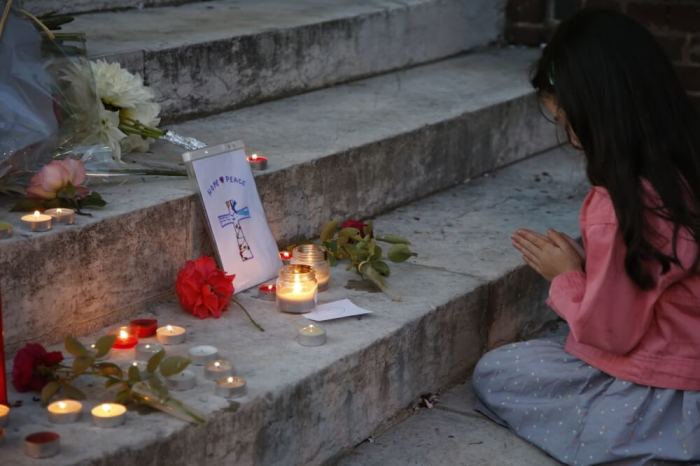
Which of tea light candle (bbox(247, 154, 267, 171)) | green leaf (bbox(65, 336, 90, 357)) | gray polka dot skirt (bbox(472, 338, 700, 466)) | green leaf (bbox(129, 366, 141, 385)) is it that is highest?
tea light candle (bbox(247, 154, 267, 171))

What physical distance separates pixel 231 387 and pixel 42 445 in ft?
1.46

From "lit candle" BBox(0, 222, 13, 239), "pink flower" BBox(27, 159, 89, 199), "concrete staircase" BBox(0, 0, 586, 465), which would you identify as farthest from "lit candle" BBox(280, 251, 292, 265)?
"lit candle" BBox(0, 222, 13, 239)

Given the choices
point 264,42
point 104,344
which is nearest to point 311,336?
point 104,344

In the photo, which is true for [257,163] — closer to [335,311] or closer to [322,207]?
[322,207]

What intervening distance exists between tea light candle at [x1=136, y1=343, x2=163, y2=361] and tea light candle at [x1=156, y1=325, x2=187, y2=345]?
10cm

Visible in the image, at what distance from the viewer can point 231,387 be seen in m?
2.54

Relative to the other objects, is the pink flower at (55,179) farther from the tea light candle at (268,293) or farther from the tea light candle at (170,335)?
the tea light candle at (268,293)

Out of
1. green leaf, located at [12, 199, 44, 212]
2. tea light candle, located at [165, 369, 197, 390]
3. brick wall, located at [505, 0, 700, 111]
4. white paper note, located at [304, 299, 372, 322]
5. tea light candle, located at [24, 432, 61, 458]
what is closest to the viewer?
tea light candle, located at [24, 432, 61, 458]

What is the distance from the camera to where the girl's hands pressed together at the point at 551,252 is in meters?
2.93

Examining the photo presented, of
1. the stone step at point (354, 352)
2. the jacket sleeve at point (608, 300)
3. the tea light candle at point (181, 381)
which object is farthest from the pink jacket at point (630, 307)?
the tea light candle at point (181, 381)

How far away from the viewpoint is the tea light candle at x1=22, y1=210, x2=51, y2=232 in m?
2.72

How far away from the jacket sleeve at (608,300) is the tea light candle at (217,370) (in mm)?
787

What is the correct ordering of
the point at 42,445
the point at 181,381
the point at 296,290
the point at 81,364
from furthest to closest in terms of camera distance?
the point at 296,290, the point at 181,381, the point at 81,364, the point at 42,445

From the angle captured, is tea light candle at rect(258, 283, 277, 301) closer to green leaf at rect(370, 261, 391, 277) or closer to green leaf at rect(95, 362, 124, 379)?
green leaf at rect(370, 261, 391, 277)
